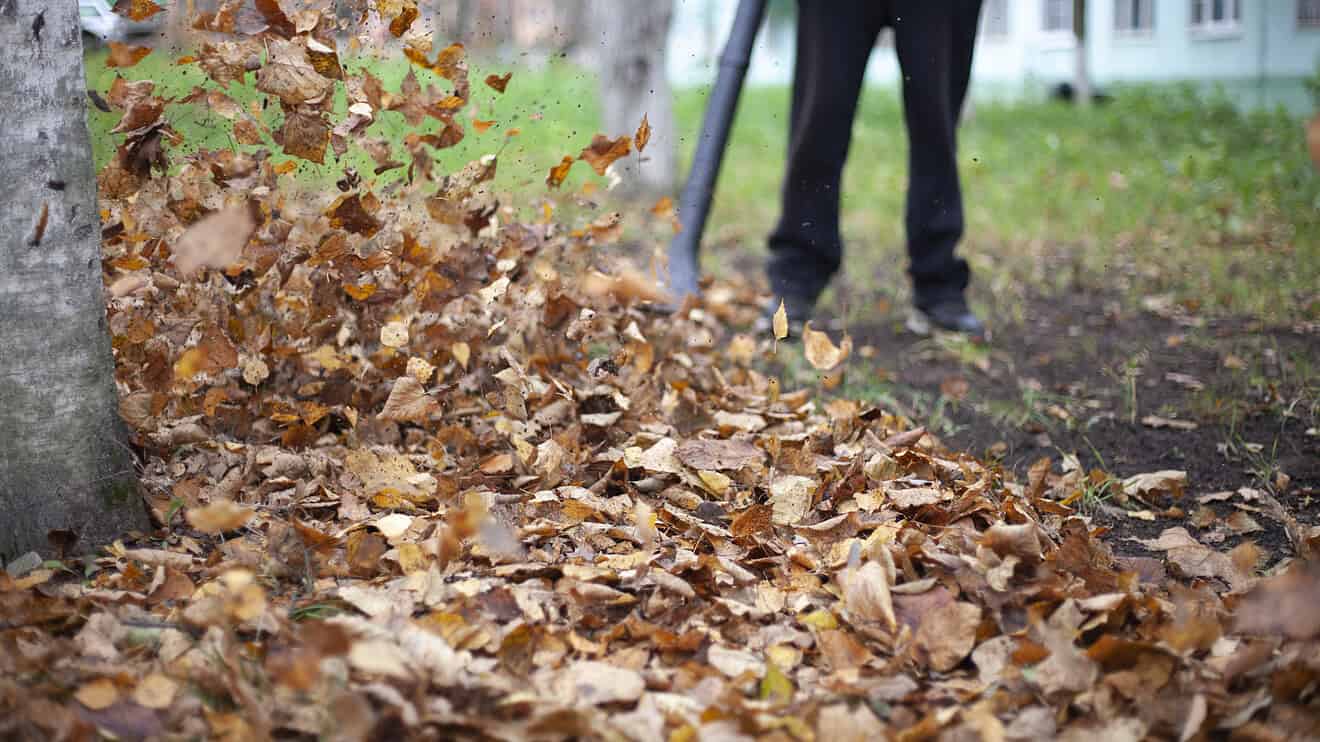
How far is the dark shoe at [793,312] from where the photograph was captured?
3529mm

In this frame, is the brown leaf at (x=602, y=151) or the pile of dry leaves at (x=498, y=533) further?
the brown leaf at (x=602, y=151)

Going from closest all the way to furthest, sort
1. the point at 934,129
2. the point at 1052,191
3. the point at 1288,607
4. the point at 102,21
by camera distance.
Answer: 1. the point at 1288,607
2. the point at 102,21
3. the point at 934,129
4. the point at 1052,191

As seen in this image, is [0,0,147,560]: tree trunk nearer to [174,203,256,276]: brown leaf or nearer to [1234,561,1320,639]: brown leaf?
[174,203,256,276]: brown leaf

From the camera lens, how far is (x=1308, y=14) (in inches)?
450

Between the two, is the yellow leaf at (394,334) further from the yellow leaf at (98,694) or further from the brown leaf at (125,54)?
the yellow leaf at (98,694)

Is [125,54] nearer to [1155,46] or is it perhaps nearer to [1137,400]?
[1137,400]

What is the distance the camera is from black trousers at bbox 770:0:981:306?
11.0 feet

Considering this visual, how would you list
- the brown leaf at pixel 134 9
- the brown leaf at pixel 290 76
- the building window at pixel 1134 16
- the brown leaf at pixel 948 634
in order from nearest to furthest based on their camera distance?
the brown leaf at pixel 948 634
the brown leaf at pixel 134 9
the brown leaf at pixel 290 76
the building window at pixel 1134 16

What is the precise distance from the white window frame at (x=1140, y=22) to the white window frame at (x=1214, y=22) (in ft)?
2.31

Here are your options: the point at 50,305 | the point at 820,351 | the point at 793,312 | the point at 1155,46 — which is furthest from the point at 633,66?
the point at 1155,46

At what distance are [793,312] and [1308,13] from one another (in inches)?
427

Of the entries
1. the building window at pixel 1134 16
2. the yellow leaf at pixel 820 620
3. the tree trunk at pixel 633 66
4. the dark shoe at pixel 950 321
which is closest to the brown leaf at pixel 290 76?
the yellow leaf at pixel 820 620

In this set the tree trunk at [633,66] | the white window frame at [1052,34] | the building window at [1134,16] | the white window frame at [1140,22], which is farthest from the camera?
the white window frame at [1052,34]

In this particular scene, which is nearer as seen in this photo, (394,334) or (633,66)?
(394,334)
